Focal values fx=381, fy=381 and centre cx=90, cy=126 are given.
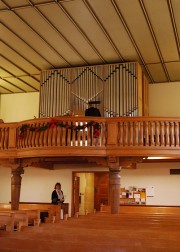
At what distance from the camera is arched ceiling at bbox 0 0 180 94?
33.0 ft

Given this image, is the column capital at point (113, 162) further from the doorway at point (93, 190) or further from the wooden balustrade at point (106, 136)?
the doorway at point (93, 190)

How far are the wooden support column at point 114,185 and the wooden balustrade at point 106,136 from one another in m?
0.35

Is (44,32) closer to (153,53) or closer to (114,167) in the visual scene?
(153,53)

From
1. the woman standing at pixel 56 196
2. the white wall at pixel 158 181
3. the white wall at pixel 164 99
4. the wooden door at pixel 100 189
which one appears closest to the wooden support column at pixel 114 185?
the woman standing at pixel 56 196

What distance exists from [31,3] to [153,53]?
455 centimetres

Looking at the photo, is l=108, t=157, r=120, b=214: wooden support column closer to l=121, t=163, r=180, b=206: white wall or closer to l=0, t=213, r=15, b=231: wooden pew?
l=121, t=163, r=180, b=206: white wall

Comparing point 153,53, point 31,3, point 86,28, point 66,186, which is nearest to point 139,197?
point 66,186

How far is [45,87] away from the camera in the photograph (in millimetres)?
14047

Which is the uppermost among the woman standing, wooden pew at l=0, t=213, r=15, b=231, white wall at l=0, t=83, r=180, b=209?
white wall at l=0, t=83, r=180, b=209

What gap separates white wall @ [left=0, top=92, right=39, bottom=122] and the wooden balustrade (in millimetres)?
6023

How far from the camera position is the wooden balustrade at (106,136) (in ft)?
32.8

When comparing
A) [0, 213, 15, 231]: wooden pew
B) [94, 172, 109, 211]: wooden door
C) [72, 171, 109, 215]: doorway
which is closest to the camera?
[0, 213, 15, 231]: wooden pew

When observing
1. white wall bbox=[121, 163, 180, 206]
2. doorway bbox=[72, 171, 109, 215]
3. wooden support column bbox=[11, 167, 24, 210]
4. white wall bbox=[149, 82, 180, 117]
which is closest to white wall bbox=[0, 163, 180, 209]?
white wall bbox=[121, 163, 180, 206]

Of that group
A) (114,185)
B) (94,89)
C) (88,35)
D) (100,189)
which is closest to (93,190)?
(100,189)
